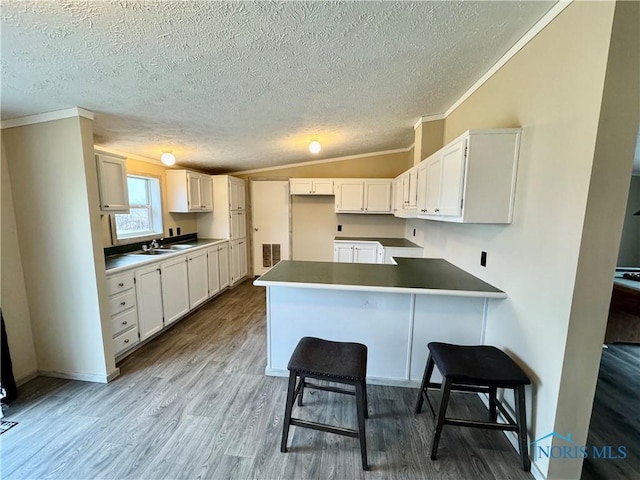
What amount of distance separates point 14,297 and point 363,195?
13.9ft

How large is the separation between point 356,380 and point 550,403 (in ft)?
3.30

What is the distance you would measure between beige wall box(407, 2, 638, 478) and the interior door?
396cm

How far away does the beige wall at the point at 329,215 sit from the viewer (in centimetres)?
485

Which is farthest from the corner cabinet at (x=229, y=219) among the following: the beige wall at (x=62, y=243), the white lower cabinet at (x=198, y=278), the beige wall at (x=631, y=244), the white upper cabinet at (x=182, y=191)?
the beige wall at (x=631, y=244)

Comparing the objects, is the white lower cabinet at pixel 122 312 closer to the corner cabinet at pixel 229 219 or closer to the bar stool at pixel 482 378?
the corner cabinet at pixel 229 219

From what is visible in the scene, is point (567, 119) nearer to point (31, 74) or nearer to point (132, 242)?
point (31, 74)

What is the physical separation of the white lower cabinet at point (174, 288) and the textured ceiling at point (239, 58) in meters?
1.48

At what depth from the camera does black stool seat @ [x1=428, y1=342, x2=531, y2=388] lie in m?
1.42

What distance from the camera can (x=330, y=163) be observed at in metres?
4.99

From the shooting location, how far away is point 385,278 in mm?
2146

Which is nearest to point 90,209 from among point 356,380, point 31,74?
point 31,74

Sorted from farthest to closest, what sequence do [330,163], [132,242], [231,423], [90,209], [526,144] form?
1. [330,163]
2. [132,242]
3. [90,209]
4. [231,423]
5. [526,144]

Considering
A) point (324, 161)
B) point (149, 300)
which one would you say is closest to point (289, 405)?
point (149, 300)

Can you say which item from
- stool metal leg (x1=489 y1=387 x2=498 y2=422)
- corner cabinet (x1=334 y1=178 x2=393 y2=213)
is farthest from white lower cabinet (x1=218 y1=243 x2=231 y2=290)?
stool metal leg (x1=489 y1=387 x2=498 y2=422)
